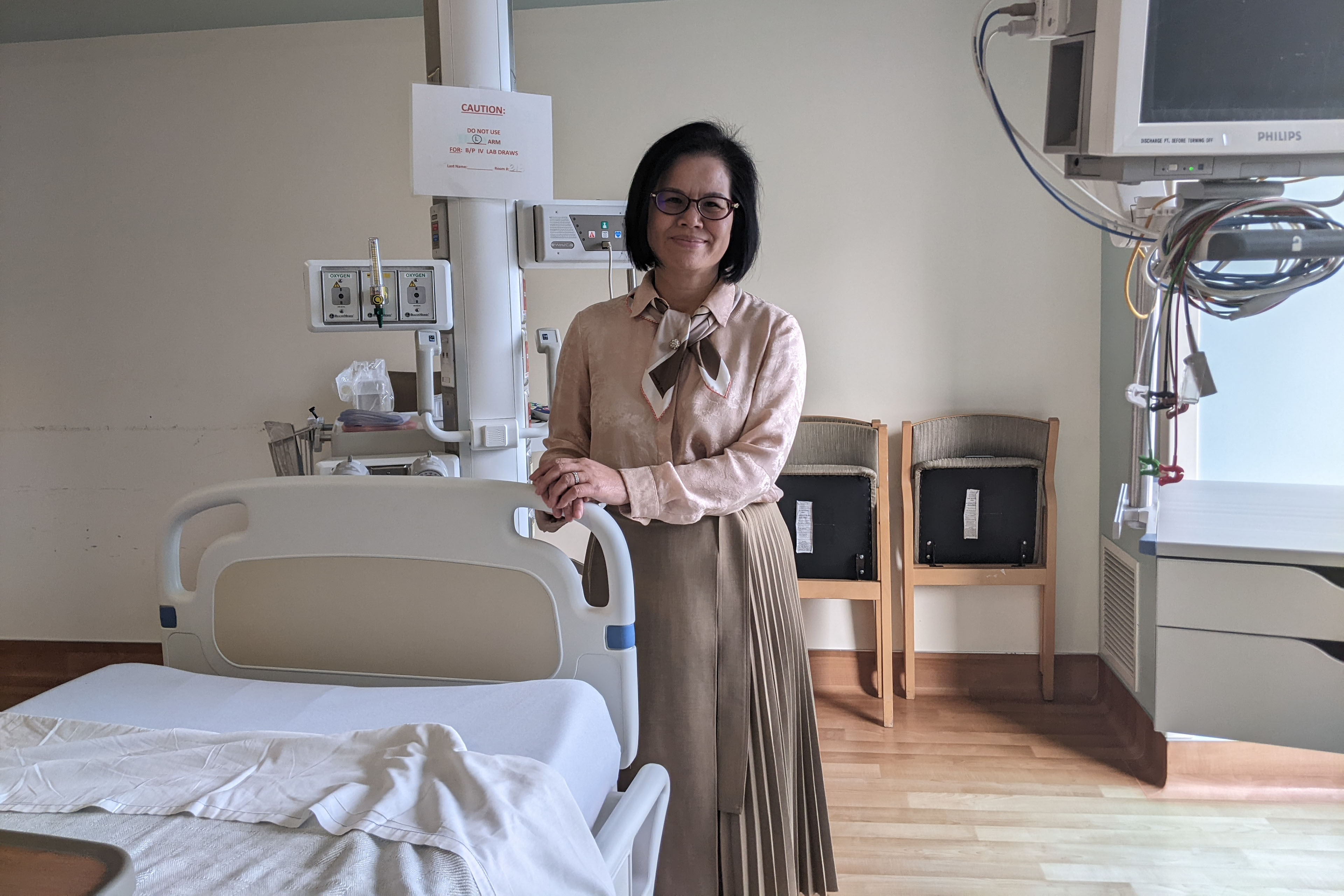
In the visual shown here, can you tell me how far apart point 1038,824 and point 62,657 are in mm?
3733

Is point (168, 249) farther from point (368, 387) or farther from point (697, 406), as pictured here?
point (697, 406)

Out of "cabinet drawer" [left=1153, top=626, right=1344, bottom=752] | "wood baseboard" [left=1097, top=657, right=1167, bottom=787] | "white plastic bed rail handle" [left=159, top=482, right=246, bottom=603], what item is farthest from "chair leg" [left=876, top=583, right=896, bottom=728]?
A: "white plastic bed rail handle" [left=159, top=482, right=246, bottom=603]

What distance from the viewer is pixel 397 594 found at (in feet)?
4.65

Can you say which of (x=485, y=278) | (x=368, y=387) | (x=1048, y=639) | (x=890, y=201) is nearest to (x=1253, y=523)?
(x=1048, y=639)

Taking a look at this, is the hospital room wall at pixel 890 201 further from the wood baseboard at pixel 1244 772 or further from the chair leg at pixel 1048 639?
the wood baseboard at pixel 1244 772

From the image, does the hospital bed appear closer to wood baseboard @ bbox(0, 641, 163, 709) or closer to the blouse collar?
the blouse collar

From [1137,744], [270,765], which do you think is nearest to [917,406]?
[1137,744]

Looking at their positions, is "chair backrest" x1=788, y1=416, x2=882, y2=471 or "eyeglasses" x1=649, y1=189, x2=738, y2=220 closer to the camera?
"eyeglasses" x1=649, y1=189, x2=738, y2=220

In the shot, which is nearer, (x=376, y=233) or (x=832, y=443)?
(x=832, y=443)

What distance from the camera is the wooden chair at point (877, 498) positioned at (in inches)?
122

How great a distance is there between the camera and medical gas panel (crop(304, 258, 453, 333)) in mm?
1938

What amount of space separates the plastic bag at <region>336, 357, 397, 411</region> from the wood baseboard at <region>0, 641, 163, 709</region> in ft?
4.72

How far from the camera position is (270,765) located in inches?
41.8

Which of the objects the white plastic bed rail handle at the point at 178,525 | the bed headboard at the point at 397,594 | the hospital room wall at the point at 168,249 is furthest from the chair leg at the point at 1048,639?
the white plastic bed rail handle at the point at 178,525
